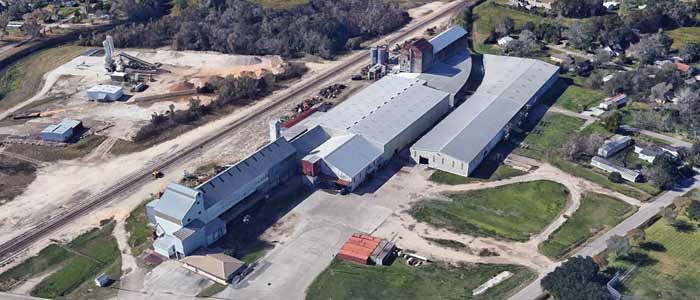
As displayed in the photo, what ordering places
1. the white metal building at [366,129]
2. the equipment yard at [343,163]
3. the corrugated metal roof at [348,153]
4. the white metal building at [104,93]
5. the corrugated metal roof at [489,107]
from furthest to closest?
the white metal building at [104,93], the corrugated metal roof at [489,107], the white metal building at [366,129], the corrugated metal roof at [348,153], the equipment yard at [343,163]

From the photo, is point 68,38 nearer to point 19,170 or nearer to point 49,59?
point 49,59

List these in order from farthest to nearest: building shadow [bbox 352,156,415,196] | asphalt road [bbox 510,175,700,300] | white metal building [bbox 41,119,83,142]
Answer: white metal building [bbox 41,119,83,142]
building shadow [bbox 352,156,415,196]
asphalt road [bbox 510,175,700,300]

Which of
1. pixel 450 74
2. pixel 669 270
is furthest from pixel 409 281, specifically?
pixel 450 74

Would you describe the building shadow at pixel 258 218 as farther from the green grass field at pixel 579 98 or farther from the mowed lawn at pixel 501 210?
the green grass field at pixel 579 98

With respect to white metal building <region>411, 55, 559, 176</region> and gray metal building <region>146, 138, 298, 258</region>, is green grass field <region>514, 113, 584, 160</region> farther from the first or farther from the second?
gray metal building <region>146, 138, 298, 258</region>

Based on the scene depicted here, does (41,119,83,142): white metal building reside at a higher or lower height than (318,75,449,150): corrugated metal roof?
lower

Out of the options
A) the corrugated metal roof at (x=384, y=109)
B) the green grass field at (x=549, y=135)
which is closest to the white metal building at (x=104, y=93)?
the corrugated metal roof at (x=384, y=109)

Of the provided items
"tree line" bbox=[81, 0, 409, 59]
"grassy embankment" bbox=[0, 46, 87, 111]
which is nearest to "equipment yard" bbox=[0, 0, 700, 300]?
"grassy embankment" bbox=[0, 46, 87, 111]
